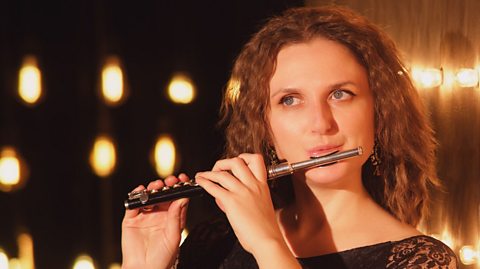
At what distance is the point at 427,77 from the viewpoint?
185cm

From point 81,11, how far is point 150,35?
0.86 ft

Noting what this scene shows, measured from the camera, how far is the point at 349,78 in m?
1.52

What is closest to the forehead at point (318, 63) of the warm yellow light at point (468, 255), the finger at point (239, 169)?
the finger at point (239, 169)

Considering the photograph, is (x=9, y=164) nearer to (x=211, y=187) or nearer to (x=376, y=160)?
(x=211, y=187)

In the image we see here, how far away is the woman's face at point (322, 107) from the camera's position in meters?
1.47

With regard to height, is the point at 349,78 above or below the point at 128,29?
below

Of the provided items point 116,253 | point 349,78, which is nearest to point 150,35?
point 116,253

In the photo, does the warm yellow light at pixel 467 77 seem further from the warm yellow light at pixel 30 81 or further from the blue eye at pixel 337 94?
the warm yellow light at pixel 30 81

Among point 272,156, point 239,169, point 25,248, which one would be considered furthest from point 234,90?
point 25,248

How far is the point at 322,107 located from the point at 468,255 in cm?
60

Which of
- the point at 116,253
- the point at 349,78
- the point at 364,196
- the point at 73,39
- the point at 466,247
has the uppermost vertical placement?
the point at 73,39

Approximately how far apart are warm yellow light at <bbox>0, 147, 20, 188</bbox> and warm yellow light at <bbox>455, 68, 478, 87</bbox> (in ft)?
5.17

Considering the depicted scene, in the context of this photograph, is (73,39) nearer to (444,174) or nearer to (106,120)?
(106,120)

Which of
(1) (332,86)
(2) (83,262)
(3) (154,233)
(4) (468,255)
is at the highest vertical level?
(1) (332,86)
